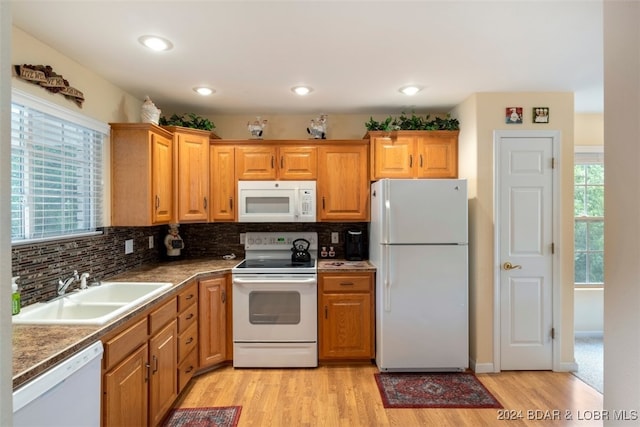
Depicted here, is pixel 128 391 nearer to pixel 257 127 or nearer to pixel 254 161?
pixel 254 161

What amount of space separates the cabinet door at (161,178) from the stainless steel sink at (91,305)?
22.7 inches

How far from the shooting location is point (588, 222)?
3723 millimetres

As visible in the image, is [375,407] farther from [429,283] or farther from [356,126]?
[356,126]

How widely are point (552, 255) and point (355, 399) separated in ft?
6.78

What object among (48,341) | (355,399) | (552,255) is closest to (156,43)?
(48,341)

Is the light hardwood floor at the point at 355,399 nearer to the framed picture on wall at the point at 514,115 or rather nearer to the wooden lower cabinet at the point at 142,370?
the wooden lower cabinet at the point at 142,370

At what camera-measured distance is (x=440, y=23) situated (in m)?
1.76

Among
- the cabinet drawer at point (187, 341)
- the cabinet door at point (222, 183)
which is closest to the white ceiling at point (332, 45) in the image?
the cabinet door at point (222, 183)

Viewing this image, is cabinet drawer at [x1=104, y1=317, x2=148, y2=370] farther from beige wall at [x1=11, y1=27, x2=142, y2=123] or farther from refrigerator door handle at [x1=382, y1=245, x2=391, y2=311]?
refrigerator door handle at [x1=382, y1=245, x2=391, y2=311]

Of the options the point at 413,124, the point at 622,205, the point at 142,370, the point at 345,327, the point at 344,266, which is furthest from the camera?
the point at 413,124

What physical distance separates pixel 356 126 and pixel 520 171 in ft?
5.30

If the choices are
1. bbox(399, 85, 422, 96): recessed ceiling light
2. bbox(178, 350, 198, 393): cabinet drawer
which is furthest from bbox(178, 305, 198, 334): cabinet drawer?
bbox(399, 85, 422, 96): recessed ceiling light

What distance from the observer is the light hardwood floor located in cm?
221

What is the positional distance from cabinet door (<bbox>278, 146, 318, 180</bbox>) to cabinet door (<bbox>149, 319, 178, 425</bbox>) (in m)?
1.66
